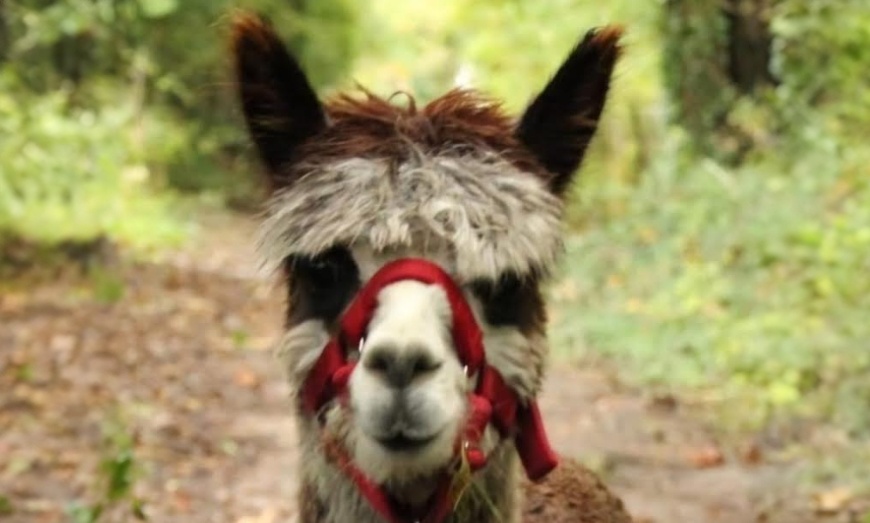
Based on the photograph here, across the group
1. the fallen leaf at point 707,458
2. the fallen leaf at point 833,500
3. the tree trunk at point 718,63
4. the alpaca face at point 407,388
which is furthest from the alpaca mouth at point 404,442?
the tree trunk at point 718,63

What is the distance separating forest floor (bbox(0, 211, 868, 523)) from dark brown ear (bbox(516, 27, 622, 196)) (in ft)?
2.60

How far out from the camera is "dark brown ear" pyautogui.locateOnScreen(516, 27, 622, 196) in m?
3.00

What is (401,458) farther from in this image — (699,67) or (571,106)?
(699,67)

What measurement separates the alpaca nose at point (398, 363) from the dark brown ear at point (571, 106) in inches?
28.9

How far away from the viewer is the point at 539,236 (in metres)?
2.84

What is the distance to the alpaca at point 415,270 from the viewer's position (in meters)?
2.59

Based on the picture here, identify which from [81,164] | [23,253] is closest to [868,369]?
[23,253]

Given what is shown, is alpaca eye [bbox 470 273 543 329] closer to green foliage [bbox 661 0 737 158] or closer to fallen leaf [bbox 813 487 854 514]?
fallen leaf [bbox 813 487 854 514]

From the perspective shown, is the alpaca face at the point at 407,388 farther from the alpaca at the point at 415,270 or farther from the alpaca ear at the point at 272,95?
the alpaca ear at the point at 272,95

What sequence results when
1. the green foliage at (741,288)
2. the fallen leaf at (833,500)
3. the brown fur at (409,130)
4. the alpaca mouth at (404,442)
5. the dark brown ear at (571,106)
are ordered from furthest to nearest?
the green foliage at (741,288) < the fallen leaf at (833,500) < the dark brown ear at (571,106) < the brown fur at (409,130) < the alpaca mouth at (404,442)

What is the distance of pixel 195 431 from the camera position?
755 centimetres

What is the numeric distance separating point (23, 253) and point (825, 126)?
7472mm

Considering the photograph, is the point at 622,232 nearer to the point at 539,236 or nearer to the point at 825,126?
the point at 825,126

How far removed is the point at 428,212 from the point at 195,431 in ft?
16.9
